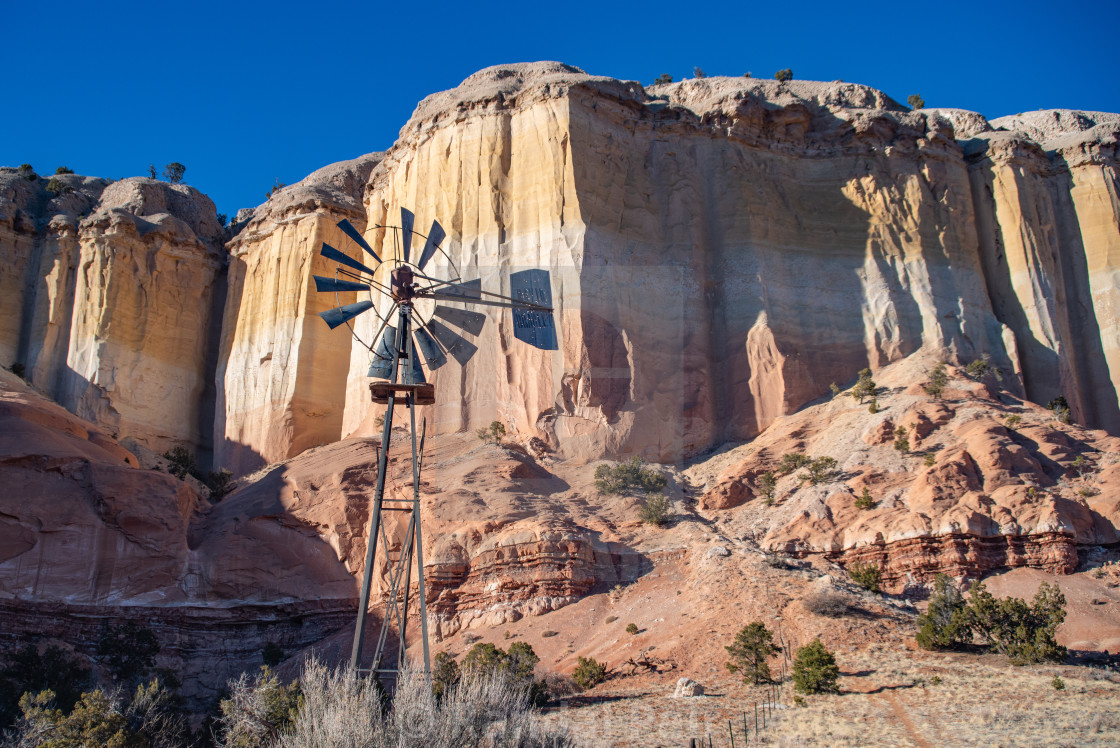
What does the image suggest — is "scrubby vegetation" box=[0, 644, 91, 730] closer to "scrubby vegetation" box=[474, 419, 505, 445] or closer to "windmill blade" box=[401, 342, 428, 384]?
"windmill blade" box=[401, 342, 428, 384]

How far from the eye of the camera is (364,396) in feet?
125

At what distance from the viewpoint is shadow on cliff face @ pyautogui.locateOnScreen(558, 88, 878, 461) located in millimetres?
33812

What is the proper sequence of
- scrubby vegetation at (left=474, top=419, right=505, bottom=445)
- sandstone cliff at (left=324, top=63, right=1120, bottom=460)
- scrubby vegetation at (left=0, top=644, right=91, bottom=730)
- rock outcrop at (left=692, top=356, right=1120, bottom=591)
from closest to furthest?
scrubby vegetation at (left=0, top=644, right=91, bottom=730) < rock outcrop at (left=692, top=356, right=1120, bottom=591) < scrubby vegetation at (left=474, top=419, right=505, bottom=445) < sandstone cliff at (left=324, top=63, right=1120, bottom=460)

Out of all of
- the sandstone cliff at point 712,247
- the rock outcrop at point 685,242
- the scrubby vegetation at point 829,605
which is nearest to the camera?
the scrubby vegetation at point 829,605

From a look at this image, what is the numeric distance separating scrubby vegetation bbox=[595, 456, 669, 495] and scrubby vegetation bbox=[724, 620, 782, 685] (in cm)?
958

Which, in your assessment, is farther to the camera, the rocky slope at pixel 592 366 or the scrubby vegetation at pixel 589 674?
the rocky slope at pixel 592 366

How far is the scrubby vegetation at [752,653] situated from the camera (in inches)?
760

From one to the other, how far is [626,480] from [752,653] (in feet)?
35.3

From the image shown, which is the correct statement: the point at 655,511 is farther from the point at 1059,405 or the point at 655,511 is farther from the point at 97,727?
the point at 1059,405

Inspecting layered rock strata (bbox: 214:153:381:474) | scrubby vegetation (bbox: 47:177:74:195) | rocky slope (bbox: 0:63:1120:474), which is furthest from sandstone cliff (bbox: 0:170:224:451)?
layered rock strata (bbox: 214:153:381:474)

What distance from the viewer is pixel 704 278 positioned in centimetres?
3706

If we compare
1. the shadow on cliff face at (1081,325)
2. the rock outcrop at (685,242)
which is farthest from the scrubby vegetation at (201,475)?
the shadow on cliff face at (1081,325)

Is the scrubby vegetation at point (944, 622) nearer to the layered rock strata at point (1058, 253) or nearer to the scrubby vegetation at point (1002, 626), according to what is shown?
the scrubby vegetation at point (1002, 626)

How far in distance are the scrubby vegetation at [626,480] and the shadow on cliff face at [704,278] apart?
1854 mm
